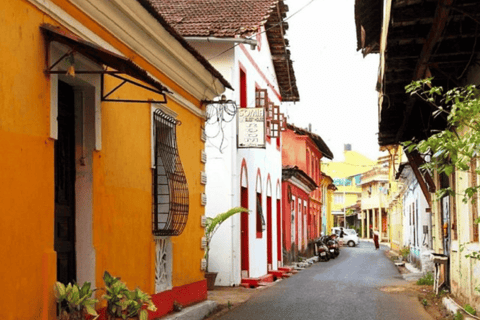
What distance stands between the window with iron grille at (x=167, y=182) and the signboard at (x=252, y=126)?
6543 millimetres

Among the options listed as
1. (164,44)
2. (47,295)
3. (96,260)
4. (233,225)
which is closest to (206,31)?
(233,225)

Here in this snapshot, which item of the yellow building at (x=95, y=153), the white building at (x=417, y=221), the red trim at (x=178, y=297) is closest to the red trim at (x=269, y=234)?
the white building at (x=417, y=221)

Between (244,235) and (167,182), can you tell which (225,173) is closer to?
(244,235)

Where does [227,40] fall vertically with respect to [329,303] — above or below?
above

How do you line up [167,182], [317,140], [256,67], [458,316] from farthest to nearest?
1. [317,140]
2. [256,67]
3. [458,316]
4. [167,182]

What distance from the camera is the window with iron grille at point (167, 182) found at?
34.9ft

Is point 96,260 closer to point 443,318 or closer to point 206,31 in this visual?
point 443,318

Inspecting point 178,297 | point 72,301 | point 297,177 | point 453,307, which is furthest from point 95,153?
point 297,177

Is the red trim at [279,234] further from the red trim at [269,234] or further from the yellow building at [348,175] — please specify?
the yellow building at [348,175]

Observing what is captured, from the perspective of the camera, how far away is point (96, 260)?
8.22 meters

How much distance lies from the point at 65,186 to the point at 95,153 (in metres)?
0.49

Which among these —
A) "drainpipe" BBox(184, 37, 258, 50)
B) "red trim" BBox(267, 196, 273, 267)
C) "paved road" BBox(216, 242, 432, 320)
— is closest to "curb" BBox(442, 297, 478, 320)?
"paved road" BBox(216, 242, 432, 320)

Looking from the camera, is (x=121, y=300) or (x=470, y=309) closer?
(x=121, y=300)

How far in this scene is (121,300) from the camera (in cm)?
786
